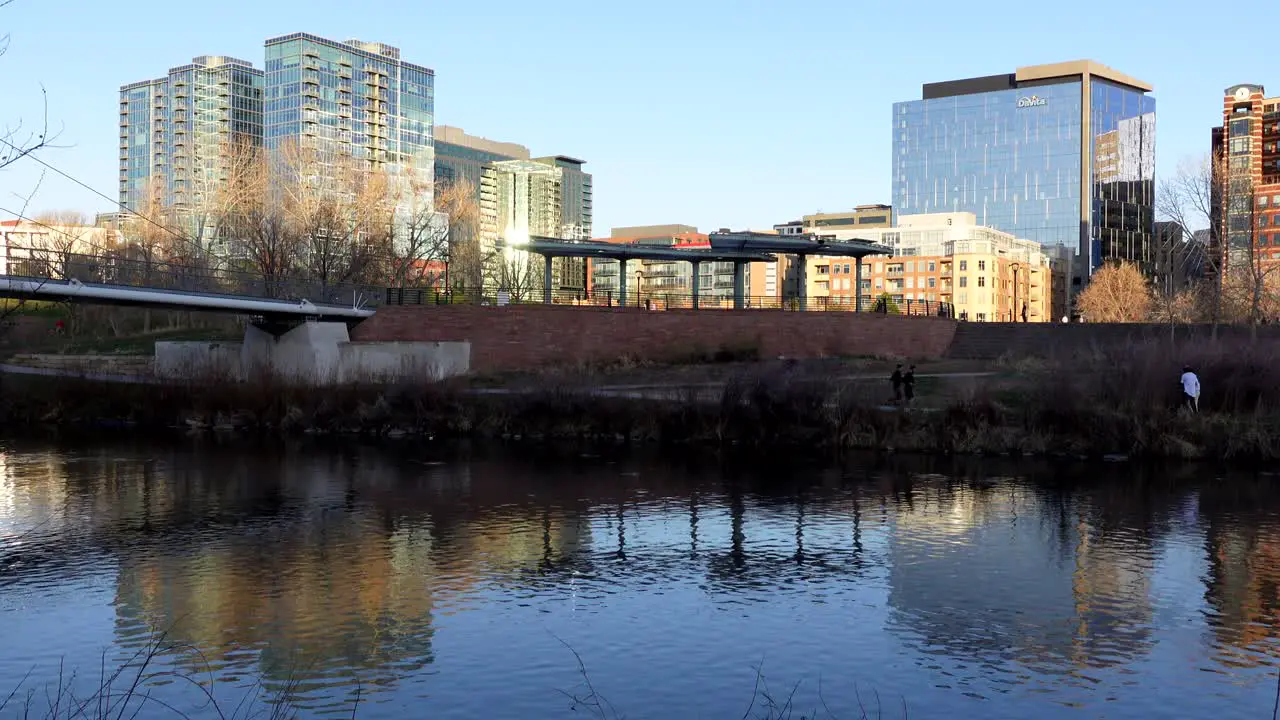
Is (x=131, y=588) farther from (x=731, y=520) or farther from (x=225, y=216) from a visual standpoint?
(x=225, y=216)

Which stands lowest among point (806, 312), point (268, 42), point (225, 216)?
point (806, 312)

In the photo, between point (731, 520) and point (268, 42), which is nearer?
point (731, 520)

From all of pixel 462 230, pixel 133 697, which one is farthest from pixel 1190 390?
pixel 462 230

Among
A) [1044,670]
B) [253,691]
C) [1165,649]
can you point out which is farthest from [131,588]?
[1165,649]

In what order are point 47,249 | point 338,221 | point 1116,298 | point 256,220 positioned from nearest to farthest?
point 47,249
point 256,220
point 338,221
point 1116,298

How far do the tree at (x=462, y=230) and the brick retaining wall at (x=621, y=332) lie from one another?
22077 millimetres

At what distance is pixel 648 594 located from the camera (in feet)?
63.1

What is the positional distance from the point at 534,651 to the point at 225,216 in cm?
6930

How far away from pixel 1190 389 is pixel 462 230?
6387 cm

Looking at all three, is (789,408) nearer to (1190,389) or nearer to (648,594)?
(1190,389)

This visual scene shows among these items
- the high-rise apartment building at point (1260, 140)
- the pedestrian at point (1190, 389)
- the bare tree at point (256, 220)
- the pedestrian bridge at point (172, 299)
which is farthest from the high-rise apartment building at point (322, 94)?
the pedestrian at point (1190, 389)

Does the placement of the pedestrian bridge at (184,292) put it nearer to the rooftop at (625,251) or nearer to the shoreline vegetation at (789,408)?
the shoreline vegetation at (789,408)

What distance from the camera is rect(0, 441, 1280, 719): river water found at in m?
14.3

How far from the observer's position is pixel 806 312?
6384 centimetres
